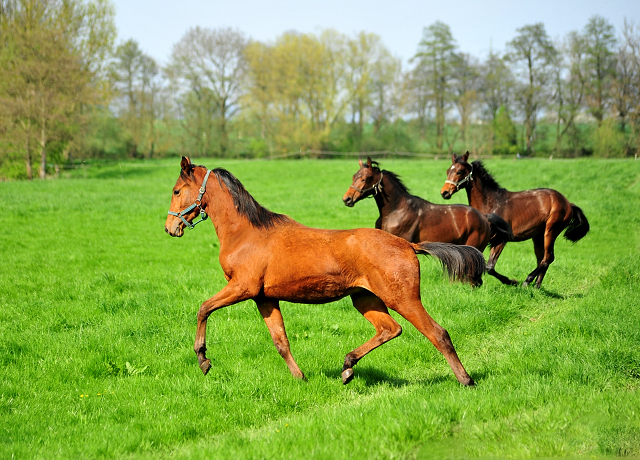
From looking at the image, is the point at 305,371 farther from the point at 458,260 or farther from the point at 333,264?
the point at 458,260

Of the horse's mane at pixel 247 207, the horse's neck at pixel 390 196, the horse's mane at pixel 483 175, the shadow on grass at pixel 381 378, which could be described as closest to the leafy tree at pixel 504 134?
the horse's mane at pixel 483 175

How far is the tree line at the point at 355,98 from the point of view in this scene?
45688 millimetres

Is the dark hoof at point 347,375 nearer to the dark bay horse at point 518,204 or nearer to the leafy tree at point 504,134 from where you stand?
the dark bay horse at point 518,204

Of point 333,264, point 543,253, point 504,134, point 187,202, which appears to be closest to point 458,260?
point 333,264

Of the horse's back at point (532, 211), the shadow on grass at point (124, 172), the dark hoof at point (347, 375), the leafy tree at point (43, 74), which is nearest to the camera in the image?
the dark hoof at point (347, 375)

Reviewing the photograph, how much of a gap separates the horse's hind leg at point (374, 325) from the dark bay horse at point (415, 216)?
4.62m

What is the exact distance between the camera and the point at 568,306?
9391 mm

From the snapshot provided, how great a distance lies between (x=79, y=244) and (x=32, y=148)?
2219cm

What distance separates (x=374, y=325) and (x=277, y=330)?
1.07 meters

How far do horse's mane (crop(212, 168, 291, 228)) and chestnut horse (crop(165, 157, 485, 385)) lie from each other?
11 millimetres

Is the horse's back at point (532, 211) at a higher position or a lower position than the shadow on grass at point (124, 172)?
lower

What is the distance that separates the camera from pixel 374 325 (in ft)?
18.9

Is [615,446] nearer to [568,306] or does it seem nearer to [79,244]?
[568,306]

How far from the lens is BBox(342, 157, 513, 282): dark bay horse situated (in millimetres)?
10461
